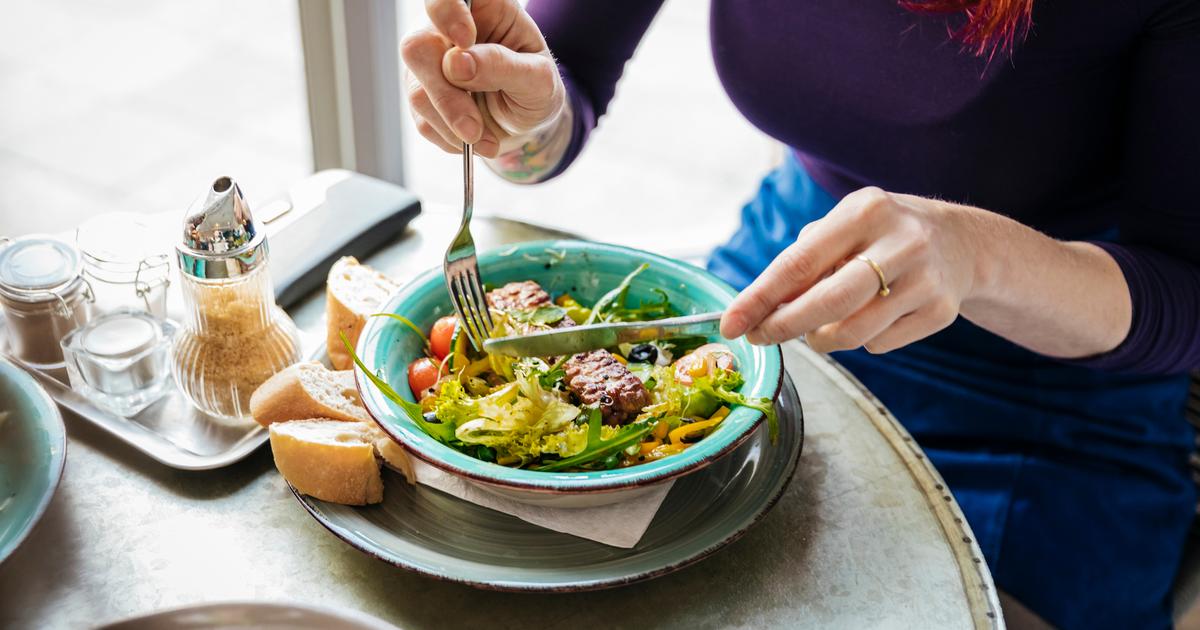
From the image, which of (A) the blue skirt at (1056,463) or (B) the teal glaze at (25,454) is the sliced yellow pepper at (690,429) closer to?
(A) the blue skirt at (1056,463)

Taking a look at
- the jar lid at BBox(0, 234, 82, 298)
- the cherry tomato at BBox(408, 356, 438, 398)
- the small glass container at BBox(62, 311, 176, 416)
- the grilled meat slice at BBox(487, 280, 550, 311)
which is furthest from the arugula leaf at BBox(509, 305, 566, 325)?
the jar lid at BBox(0, 234, 82, 298)

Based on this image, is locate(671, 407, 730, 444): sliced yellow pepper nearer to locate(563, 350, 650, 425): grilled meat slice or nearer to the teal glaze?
locate(563, 350, 650, 425): grilled meat slice

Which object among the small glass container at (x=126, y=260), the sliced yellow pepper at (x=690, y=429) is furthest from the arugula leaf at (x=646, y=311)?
the small glass container at (x=126, y=260)

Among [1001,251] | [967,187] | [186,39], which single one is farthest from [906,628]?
[186,39]

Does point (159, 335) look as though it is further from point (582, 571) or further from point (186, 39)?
point (186, 39)

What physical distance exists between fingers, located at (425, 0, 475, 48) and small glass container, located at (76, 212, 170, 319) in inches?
18.8

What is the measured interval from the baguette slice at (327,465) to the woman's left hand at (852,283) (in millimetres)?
406

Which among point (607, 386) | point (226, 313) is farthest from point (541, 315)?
point (226, 313)

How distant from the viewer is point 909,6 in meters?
1.32

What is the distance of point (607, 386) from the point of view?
114 cm

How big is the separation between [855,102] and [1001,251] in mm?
399

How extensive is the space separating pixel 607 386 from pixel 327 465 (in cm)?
33

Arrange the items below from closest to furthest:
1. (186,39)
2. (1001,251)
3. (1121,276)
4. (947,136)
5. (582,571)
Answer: (582,571) < (1001,251) < (1121,276) < (947,136) < (186,39)

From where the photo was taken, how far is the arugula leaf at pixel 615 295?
132cm
